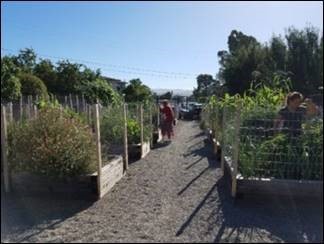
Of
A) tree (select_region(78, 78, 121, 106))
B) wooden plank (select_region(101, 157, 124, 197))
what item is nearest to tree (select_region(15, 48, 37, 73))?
tree (select_region(78, 78, 121, 106))

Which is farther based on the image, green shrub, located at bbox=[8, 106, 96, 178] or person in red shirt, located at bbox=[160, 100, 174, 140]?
person in red shirt, located at bbox=[160, 100, 174, 140]

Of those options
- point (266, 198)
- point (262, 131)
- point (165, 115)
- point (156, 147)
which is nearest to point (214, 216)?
point (266, 198)

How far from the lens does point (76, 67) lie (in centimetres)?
3262

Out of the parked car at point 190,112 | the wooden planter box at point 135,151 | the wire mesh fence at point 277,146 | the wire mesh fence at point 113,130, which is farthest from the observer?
the parked car at point 190,112

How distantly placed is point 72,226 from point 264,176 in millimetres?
3104

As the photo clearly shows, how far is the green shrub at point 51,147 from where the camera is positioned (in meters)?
7.34

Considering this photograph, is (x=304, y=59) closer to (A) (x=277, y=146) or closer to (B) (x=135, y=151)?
(B) (x=135, y=151)

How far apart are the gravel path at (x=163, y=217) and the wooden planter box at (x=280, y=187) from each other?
0.52 feet

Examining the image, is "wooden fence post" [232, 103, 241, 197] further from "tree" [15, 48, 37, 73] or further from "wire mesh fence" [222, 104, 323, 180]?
"tree" [15, 48, 37, 73]

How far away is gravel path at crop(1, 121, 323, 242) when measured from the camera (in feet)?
18.4

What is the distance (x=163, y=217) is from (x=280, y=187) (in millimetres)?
1841

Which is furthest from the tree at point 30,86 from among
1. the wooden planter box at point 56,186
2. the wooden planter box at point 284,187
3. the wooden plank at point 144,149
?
the wooden planter box at point 284,187

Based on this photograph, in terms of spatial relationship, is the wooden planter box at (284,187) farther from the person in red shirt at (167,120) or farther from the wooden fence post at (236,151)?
the person in red shirt at (167,120)

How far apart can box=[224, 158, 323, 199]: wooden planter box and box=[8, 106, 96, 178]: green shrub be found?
2429mm
